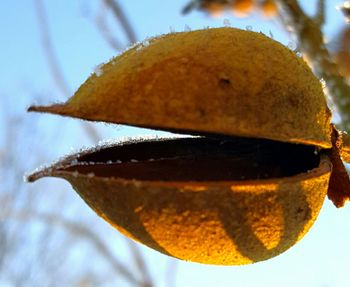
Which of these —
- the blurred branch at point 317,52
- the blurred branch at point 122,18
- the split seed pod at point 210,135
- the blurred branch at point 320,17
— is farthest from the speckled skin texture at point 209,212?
the blurred branch at point 122,18

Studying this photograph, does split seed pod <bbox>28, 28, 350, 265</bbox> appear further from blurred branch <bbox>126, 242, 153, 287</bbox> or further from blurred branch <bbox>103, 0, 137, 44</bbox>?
blurred branch <bbox>126, 242, 153, 287</bbox>

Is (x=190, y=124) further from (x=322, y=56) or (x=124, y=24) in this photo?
(x=124, y=24)

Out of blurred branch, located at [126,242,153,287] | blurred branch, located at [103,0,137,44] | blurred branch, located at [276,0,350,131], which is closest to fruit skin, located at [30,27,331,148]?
blurred branch, located at [276,0,350,131]

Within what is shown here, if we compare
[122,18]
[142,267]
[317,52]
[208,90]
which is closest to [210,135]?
[208,90]

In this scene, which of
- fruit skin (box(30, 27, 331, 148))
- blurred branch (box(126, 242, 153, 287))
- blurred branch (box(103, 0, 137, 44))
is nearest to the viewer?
fruit skin (box(30, 27, 331, 148))

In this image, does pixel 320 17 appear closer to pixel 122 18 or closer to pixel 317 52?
pixel 317 52

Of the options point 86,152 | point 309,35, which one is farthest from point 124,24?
point 86,152

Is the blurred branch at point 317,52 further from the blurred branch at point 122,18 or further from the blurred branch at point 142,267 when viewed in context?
the blurred branch at point 142,267
